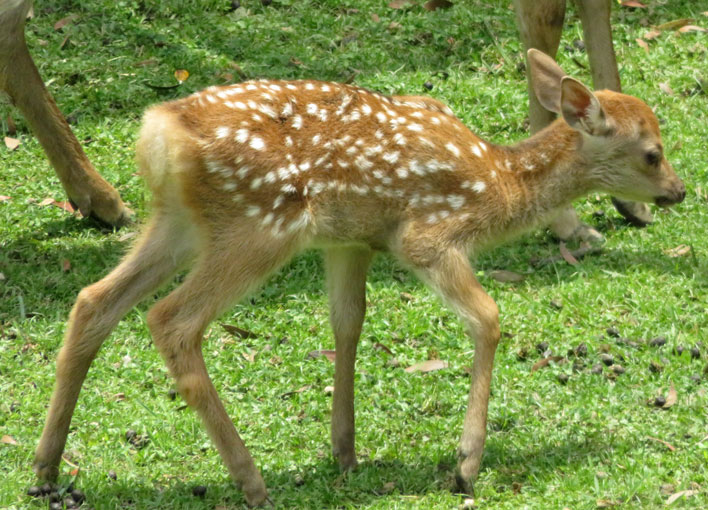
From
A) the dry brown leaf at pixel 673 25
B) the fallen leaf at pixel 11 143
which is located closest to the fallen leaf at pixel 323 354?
the fallen leaf at pixel 11 143

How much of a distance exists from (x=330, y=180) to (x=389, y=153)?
32cm

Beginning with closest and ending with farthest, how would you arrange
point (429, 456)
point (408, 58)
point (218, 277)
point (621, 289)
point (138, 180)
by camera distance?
point (218, 277) → point (429, 456) → point (621, 289) → point (138, 180) → point (408, 58)

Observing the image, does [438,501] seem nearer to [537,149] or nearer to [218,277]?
[218,277]

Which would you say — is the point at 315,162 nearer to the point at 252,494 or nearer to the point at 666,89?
the point at 252,494

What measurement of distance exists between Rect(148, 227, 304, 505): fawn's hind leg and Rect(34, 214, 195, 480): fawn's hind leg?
32 cm

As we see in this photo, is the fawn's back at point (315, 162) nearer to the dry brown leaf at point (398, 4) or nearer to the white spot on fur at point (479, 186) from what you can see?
the white spot on fur at point (479, 186)

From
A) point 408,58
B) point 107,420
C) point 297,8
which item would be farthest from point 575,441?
point 297,8

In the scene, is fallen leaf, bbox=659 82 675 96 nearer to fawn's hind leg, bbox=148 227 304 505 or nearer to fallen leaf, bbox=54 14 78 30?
fallen leaf, bbox=54 14 78 30

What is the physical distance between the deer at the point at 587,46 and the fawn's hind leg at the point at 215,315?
2.90 metres

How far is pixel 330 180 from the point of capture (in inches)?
201

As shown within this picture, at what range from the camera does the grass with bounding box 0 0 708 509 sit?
17.4 ft

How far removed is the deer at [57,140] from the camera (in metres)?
7.35

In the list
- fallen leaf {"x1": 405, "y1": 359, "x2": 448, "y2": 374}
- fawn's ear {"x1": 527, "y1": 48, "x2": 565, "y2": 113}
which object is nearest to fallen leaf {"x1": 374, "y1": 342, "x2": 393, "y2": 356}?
fallen leaf {"x1": 405, "y1": 359, "x2": 448, "y2": 374}

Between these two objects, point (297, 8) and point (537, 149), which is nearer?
point (537, 149)
